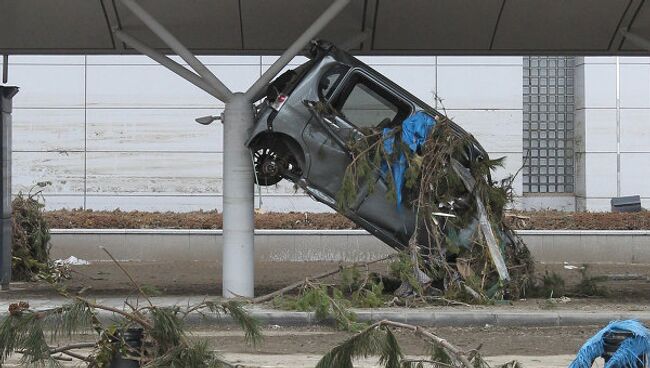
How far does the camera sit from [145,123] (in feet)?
72.6

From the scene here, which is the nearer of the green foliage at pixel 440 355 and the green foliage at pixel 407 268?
the green foliage at pixel 440 355

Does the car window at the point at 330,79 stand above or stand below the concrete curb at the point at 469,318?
above

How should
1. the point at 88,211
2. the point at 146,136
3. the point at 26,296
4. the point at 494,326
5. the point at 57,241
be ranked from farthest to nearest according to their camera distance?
the point at 146,136 → the point at 88,211 → the point at 57,241 → the point at 26,296 → the point at 494,326

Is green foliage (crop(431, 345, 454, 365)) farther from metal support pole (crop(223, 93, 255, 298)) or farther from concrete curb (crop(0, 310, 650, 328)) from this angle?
metal support pole (crop(223, 93, 255, 298))

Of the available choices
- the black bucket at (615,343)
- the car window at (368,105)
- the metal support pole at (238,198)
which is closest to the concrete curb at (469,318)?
the metal support pole at (238,198)

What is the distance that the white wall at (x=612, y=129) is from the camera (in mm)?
22047

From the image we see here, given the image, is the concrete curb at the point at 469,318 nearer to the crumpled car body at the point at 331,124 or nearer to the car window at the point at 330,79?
the crumpled car body at the point at 331,124

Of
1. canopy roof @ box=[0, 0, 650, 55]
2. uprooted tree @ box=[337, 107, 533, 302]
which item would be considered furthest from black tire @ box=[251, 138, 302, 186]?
canopy roof @ box=[0, 0, 650, 55]

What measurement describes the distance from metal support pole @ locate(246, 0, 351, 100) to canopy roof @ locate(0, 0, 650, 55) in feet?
4.66

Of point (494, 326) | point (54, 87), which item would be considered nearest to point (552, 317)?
point (494, 326)

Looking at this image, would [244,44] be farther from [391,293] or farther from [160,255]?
[160,255]

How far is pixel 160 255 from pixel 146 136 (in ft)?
17.0

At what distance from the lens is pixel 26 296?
40.4ft

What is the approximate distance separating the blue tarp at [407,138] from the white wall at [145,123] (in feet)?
35.7
